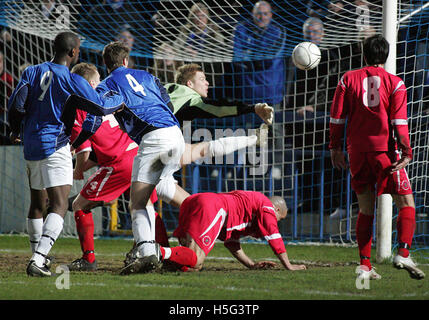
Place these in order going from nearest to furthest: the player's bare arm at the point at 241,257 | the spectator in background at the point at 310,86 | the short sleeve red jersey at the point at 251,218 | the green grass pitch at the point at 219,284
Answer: the green grass pitch at the point at 219,284, the short sleeve red jersey at the point at 251,218, the player's bare arm at the point at 241,257, the spectator in background at the point at 310,86

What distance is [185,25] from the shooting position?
348 inches

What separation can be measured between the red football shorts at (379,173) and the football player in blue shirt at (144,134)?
1223mm

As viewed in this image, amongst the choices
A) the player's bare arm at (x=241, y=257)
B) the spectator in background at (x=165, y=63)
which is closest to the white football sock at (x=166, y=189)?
the player's bare arm at (x=241, y=257)

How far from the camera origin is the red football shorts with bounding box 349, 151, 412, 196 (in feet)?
15.0

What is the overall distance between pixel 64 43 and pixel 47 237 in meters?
1.37

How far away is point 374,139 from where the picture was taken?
15.0 ft

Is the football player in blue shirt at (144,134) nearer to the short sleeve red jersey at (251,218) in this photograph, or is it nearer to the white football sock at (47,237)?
the white football sock at (47,237)

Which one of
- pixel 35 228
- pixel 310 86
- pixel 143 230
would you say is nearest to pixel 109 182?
pixel 35 228

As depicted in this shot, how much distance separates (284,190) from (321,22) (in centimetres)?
222

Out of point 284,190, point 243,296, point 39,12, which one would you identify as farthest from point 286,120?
point 243,296

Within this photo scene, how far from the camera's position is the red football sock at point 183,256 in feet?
15.8

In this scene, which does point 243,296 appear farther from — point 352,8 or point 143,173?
point 352,8

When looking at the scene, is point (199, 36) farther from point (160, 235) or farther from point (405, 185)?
point (405, 185)

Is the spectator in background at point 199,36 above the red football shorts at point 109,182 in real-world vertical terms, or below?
above
